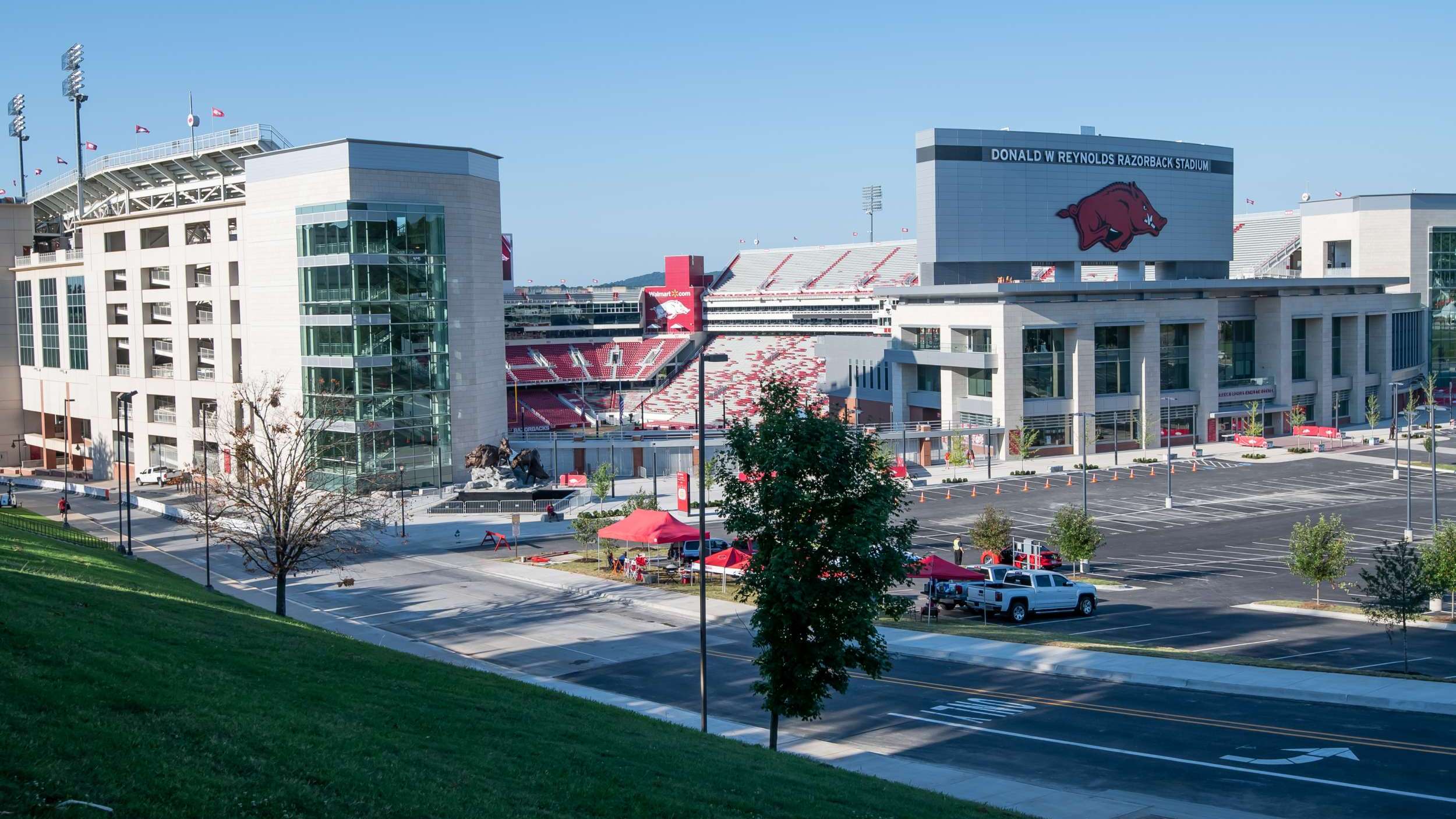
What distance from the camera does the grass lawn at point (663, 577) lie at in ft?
146

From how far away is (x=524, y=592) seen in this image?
45.6m

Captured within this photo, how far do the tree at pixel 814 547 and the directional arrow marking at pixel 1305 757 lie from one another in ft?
23.6

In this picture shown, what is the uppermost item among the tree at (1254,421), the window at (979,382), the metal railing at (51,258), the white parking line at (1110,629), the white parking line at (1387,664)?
the metal railing at (51,258)

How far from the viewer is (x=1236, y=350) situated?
94.4 m

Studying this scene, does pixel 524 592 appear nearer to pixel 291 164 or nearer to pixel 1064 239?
pixel 291 164

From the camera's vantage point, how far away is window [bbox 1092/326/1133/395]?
8656cm

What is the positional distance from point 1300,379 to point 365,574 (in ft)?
252

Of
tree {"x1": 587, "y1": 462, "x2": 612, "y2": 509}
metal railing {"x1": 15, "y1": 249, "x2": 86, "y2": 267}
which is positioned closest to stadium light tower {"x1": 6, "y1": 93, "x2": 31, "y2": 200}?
metal railing {"x1": 15, "y1": 249, "x2": 86, "y2": 267}

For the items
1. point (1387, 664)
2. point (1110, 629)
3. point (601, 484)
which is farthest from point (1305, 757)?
point (601, 484)

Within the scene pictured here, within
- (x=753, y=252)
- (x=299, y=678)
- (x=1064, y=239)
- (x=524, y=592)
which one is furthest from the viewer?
(x=753, y=252)

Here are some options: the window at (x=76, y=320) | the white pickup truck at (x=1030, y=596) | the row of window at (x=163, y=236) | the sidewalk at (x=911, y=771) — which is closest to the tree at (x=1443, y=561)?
the white pickup truck at (x=1030, y=596)

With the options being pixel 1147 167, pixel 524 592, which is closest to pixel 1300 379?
pixel 1147 167

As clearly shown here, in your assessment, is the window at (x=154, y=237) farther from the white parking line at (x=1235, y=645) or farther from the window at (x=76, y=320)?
the white parking line at (x=1235, y=645)

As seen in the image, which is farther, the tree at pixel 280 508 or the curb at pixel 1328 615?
the tree at pixel 280 508
